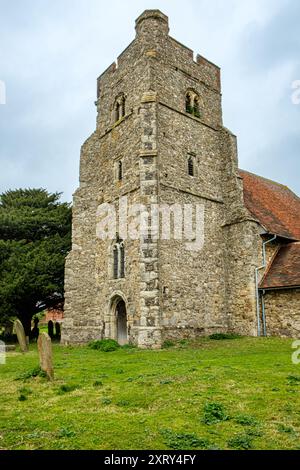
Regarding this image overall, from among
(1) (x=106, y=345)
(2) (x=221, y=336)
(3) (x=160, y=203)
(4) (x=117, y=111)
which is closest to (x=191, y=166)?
(3) (x=160, y=203)

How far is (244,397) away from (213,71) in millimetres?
18889

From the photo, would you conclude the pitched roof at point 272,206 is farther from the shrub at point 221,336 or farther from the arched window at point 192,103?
the shrub at point 221,336

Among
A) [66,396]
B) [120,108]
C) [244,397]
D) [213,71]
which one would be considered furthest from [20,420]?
[213,71]

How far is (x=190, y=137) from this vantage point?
713 inches

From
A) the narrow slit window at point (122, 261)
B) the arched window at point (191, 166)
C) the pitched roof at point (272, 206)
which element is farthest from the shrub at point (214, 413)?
the arched window at point (191, 166)

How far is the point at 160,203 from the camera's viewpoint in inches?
617

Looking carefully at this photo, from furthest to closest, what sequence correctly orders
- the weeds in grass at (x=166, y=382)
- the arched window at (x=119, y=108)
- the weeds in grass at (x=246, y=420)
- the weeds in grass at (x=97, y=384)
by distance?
the arched window at (x=119, y=108), the weeds in grass at (x=97, y=384), the weeds in grass at (x=166, y=382), the weeds in grass at (x=246, y=420)

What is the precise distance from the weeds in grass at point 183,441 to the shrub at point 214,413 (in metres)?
0.64

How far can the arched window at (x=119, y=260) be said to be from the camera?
54.7ft

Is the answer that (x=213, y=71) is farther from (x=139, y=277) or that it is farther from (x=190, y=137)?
(x=139, y=277)

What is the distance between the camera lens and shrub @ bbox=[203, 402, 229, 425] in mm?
5221

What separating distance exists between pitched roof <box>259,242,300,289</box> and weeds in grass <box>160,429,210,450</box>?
11.8 meters

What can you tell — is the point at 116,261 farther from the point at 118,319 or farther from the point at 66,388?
the point at 66,388

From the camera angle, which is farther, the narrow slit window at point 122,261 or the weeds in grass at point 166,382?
the narrow slit window at point 122,261
